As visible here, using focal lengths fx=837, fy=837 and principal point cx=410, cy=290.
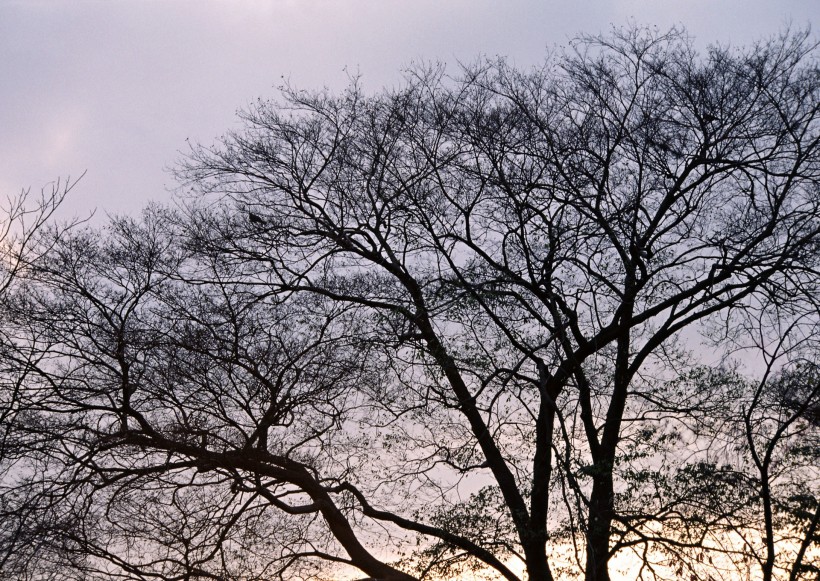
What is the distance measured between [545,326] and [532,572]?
323cm

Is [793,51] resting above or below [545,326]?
above

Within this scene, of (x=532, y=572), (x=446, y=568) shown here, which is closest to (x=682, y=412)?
(x=532, y=572)

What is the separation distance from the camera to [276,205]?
1266 centimetres

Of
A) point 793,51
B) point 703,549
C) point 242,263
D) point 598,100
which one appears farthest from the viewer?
point 242,263

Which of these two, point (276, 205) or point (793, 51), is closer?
point (793, 51)

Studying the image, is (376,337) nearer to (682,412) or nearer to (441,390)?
(441,390)

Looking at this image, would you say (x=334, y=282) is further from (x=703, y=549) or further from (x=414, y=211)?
(x=703, y=549)

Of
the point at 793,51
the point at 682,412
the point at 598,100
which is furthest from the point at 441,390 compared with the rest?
the point at 793,51

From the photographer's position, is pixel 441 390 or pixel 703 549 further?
pixel 441 390

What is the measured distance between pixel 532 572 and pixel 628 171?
5.47m

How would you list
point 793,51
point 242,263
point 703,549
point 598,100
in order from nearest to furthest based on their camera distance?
point 703,549 → point 793,51 → point 598,100 → point 242,263

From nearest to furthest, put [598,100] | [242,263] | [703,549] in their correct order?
[703,549], [598,100], [242,263]

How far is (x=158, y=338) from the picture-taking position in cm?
1089

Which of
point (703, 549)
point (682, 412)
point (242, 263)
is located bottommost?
point (703, 549)
